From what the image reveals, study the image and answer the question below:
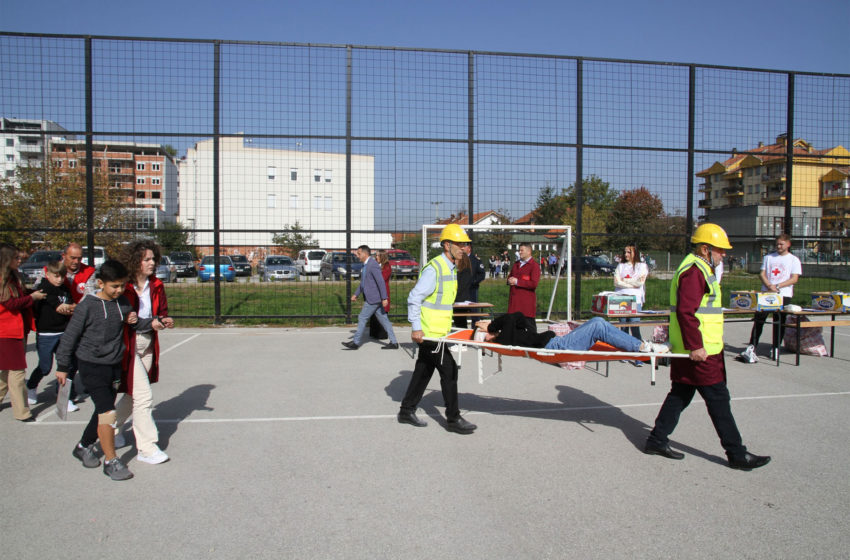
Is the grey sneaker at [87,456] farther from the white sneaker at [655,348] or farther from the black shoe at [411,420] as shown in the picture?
the white sneaker at [655,348]

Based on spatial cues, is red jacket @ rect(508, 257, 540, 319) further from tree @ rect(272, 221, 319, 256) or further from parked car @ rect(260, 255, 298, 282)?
parked car @ rect(260, 255, 298, 282)

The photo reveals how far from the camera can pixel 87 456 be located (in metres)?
4.90

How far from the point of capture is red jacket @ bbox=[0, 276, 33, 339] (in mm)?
5984

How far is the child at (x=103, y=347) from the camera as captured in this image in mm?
4559

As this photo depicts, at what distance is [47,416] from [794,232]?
730 inches

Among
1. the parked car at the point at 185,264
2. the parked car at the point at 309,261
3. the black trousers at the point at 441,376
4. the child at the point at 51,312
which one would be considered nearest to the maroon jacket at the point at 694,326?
the black trousers at the point at 441,376

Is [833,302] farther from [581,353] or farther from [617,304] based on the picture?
[581,353]

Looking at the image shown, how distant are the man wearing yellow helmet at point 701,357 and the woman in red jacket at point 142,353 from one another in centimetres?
432

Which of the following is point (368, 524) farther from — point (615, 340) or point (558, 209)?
point (558, 209)

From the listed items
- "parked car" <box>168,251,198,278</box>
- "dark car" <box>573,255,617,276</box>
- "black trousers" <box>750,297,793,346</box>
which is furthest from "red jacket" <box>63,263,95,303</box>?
"dark car" <box>573,255,617,276</box>

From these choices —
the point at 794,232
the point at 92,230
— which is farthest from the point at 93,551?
the point at 794,232

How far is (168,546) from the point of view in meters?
3.57

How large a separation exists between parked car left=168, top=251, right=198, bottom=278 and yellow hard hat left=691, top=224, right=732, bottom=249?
1258 centimetres

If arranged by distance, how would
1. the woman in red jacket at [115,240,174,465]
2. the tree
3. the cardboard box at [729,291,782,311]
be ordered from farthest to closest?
1. the tree
2. the cardboard box at [729,291,782,311]
3. the woman in red jacket at [115,240,174,465]
